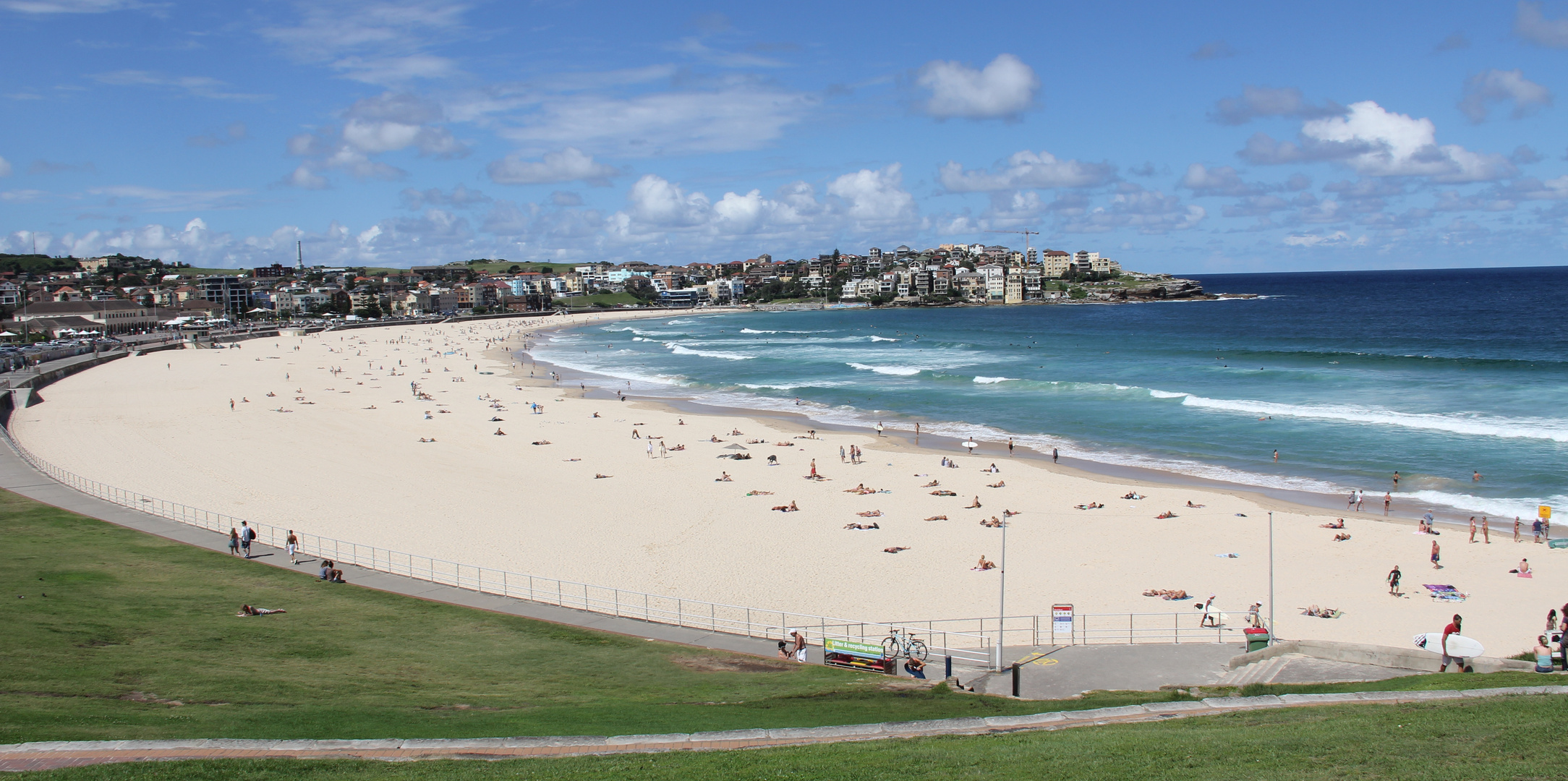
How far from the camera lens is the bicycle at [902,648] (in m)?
14.8

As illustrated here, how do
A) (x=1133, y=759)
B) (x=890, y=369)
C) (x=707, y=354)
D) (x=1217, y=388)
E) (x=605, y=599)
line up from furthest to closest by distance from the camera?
1. (x=707, y=354)
2. (x=890, y=369)
3. (x=1217, y=388)
4. (x=605, y=599)
5. (x=1133, y=759)

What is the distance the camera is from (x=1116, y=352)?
76.2 m

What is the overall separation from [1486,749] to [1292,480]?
23.3 meters

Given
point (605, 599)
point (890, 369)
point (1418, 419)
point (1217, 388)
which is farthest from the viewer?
point (890, 369)

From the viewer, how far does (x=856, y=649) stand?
14820mm

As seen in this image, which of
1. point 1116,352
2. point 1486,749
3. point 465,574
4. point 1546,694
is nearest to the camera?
point 1486,749

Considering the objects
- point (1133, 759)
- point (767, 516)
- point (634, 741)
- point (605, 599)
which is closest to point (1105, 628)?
point (1133, 759)

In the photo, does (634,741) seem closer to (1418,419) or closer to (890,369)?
(1418,419)

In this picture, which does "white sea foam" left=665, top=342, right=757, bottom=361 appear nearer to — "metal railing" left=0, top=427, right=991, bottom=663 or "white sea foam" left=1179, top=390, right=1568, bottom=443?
"white sea foam" left=1179, top=390, right=1568, bottom=443

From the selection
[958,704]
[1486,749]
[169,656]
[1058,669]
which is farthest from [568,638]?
[1486,749]

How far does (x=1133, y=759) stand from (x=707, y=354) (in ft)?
250

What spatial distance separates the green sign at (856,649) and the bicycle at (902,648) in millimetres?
126

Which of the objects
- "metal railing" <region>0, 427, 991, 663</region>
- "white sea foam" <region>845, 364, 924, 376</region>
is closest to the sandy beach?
"metal railing" <region>0, 427, 991, 663</region>

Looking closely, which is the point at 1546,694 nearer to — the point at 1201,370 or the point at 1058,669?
the point at 1058,669
